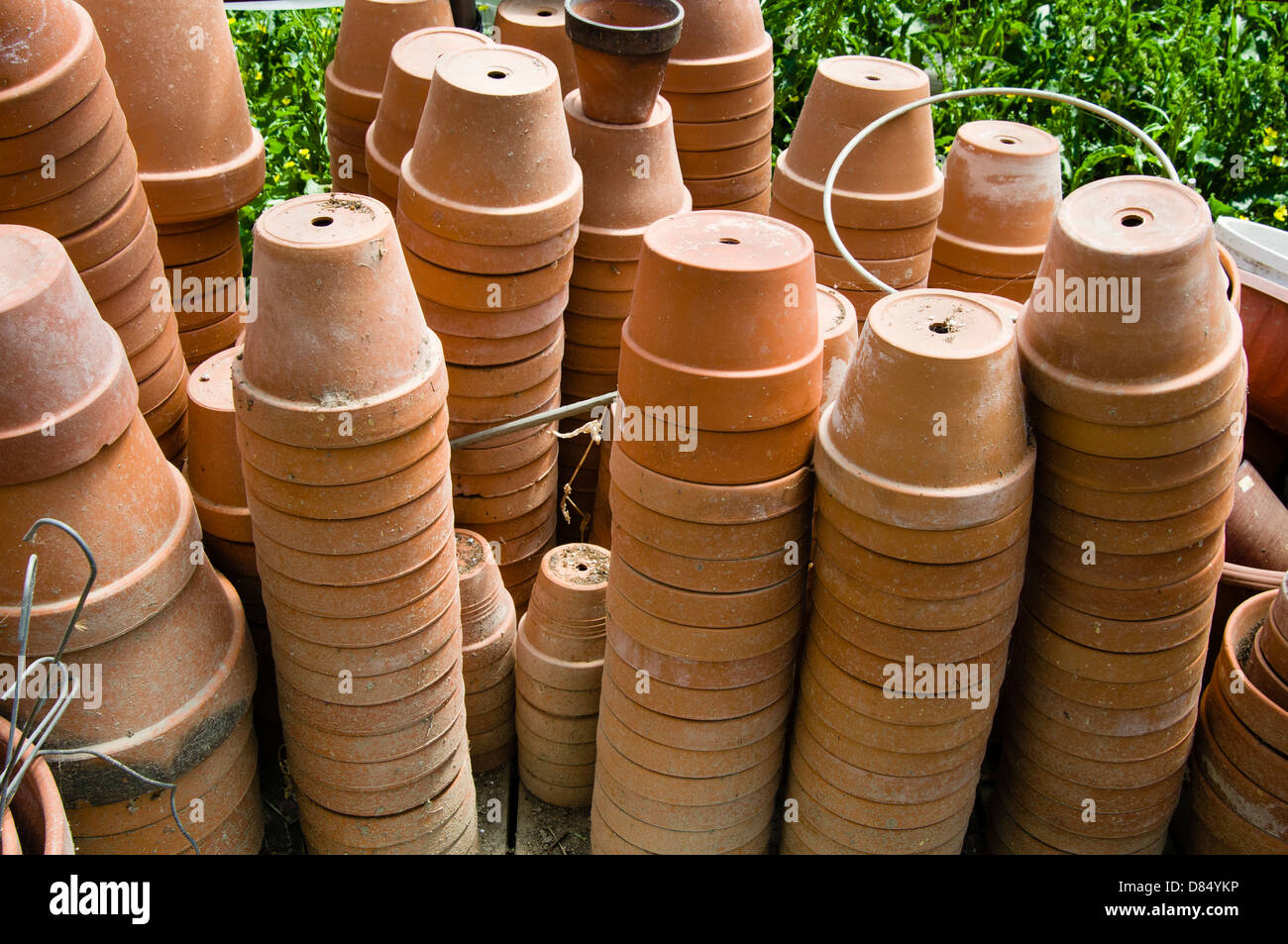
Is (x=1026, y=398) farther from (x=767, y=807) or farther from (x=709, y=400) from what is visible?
(x=767, y=807)

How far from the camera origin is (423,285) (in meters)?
4.38

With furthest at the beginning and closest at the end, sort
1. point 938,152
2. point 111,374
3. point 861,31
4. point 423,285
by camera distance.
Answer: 1. point 861,31
2. point 938,152
3. point 423,285
4. point 111,374

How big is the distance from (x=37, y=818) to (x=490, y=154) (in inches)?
90.6

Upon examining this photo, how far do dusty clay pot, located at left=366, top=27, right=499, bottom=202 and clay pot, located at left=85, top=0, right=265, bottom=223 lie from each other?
0.43 m

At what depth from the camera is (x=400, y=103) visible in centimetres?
470

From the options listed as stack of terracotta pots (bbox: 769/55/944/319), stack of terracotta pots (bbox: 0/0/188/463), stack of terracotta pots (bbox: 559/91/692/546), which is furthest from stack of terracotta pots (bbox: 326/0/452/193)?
stack of terracotta pots (bbox: 769/55/944/319)

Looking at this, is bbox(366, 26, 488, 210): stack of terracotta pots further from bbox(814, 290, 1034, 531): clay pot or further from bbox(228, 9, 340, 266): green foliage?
bbox(228, 9, 340, 266): green foliage

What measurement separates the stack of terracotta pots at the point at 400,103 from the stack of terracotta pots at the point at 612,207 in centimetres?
52

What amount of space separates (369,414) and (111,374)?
0.66 m

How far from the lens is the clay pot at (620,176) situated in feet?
15.2

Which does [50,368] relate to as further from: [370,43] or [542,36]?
[542,36]

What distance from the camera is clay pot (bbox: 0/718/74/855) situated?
292 centimetres

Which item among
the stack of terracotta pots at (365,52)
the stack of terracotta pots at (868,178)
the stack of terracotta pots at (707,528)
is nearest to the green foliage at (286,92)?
the stack of terracotta pots at (365,52)
